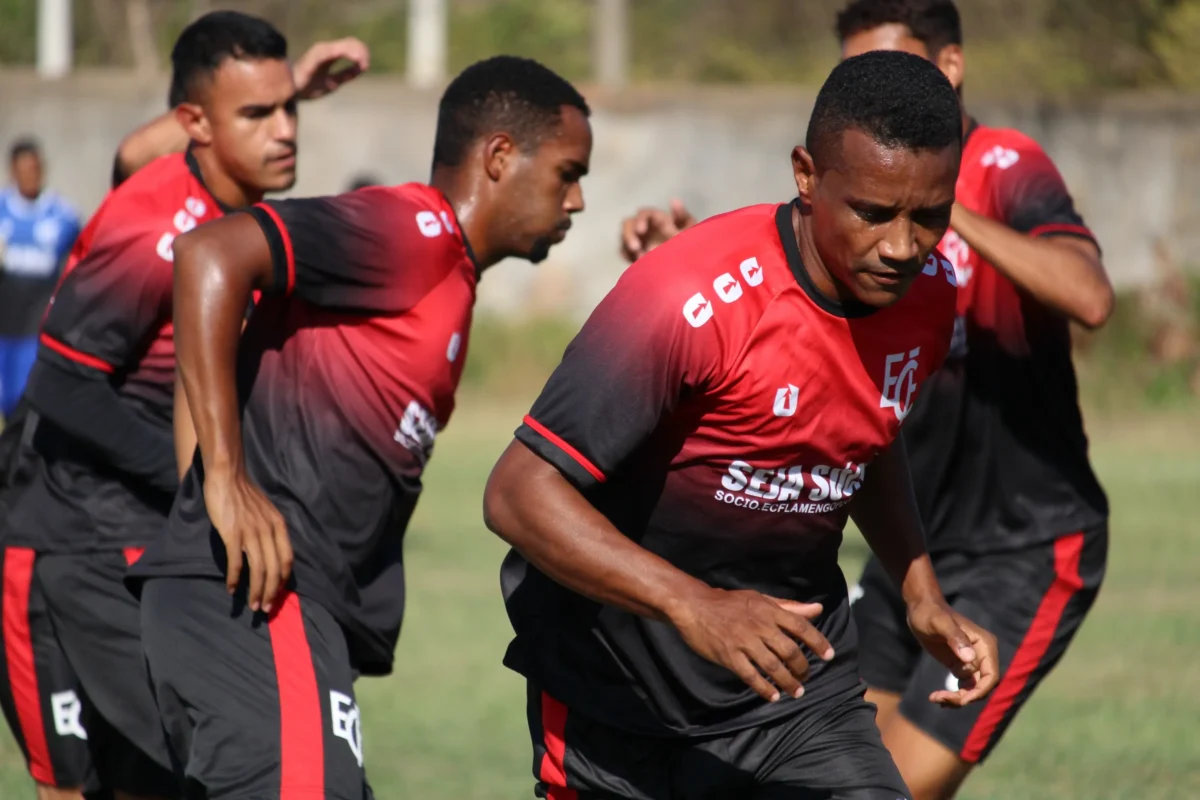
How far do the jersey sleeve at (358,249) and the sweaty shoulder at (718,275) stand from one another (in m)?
0.87

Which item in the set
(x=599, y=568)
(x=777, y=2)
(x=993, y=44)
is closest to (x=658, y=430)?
(x=599, y=568)

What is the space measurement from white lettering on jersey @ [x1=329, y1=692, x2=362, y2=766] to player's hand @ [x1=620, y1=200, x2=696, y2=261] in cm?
160

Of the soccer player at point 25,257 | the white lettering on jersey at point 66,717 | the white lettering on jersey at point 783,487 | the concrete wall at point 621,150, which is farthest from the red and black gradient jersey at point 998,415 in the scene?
the concrete wall at point 621,150

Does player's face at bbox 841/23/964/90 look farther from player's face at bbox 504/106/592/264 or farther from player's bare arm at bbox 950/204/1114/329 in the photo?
player's face at bbox 504/106/592/264

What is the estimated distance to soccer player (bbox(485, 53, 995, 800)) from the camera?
3.27 meters

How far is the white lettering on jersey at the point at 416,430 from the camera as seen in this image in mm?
4262

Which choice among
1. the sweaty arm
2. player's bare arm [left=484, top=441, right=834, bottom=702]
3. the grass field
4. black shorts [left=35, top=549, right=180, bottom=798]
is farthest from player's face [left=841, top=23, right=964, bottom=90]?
the grass field

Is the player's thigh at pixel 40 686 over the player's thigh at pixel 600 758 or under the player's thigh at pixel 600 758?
under

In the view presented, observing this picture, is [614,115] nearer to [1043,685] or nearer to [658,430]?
[1043,685]

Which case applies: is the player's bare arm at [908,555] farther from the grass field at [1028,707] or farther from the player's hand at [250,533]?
the grass field at [1028,707]

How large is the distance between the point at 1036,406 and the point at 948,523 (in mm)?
426

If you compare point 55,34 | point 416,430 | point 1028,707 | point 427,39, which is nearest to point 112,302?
point 416,430

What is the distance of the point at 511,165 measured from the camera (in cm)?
451

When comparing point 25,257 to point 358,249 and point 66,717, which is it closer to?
point 66,717
